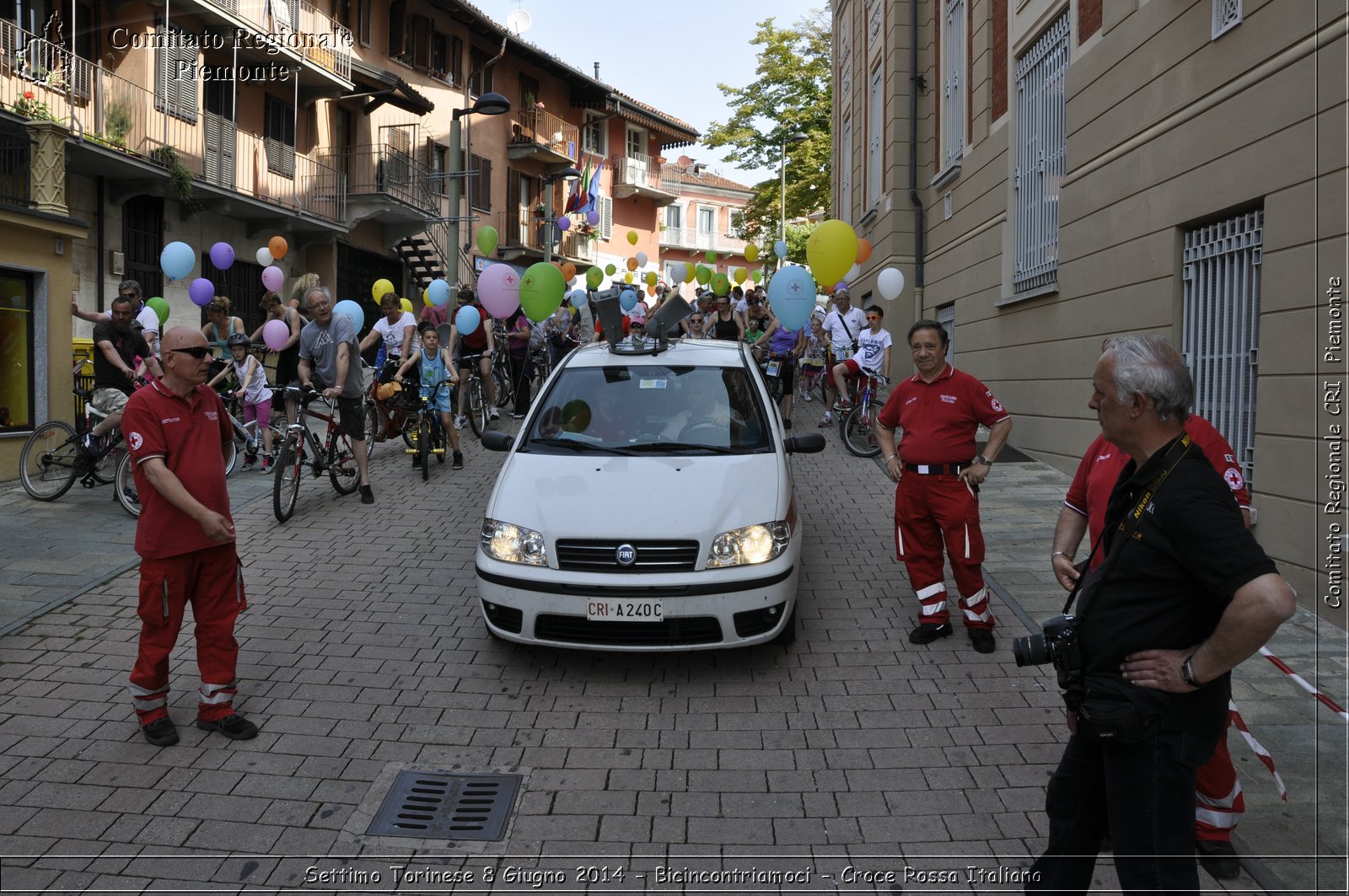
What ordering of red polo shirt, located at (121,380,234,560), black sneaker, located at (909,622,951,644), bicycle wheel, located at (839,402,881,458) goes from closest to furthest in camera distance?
red polo shirt, located at (121,380,234,560), black sneaker, located at (909,622,951,644), bicycle wheel, located at (839,402,881,458)

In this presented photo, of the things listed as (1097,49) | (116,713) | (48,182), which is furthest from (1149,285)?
(48,182)

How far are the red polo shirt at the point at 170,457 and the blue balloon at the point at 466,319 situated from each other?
8.89 metres

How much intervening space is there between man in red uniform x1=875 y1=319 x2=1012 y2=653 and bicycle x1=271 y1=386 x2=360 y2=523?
5555 millimetres

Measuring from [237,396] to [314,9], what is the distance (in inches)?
635

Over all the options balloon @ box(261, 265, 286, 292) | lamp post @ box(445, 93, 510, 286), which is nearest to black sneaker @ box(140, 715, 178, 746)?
lamp post @ box(445, 93, 510, 286)

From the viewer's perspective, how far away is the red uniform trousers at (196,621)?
15.2 feet

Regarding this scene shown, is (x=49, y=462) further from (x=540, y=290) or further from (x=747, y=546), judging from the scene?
(x=747, y=546)

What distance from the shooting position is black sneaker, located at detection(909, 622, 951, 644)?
5996 millimetres

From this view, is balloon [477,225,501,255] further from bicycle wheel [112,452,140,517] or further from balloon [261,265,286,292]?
bicycle wheel [112,452,140,517]

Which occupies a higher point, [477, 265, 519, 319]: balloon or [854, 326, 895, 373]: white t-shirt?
[477, 265, 519, 319]: balloon

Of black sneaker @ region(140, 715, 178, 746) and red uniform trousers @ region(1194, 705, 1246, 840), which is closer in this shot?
red uniform trousers @ region(1194, 705, 1246, 840)

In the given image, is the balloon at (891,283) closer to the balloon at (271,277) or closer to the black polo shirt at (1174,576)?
the balloon at (271,277)

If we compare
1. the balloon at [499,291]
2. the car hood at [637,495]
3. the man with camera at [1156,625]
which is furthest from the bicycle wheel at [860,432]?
the man with camera at [1156,625]

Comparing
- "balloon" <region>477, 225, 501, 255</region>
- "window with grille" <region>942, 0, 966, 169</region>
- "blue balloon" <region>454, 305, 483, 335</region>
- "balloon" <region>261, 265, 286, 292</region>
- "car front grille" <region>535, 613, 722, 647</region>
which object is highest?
"window with grille" <region>942, 0, 966, 169</region>
